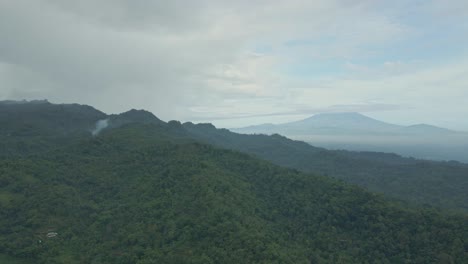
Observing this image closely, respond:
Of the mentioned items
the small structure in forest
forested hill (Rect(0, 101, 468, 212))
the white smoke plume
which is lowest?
Answer: the small structure in forest

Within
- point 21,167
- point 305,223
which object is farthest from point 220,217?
point 21,167

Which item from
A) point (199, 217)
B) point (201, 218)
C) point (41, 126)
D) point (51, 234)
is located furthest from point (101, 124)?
point (201, 218)

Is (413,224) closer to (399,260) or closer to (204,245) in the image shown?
(399,260)

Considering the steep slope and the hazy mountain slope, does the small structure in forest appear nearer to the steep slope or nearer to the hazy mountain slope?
the steep slope

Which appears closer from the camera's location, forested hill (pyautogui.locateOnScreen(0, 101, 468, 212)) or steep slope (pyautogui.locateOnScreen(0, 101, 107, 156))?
forested hill (pyautogui.locateOnScreen(0, 101, 468, 212))

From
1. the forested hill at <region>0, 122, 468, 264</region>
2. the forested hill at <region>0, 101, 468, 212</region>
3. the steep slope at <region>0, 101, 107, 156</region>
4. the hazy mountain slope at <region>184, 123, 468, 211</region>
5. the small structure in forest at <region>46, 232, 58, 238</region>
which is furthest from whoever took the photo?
the steep slope at <region>0, 101, 107, 156</region>

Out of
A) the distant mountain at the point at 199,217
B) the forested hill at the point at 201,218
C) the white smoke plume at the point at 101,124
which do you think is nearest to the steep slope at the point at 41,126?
the white smoke plume at the point at 101,124

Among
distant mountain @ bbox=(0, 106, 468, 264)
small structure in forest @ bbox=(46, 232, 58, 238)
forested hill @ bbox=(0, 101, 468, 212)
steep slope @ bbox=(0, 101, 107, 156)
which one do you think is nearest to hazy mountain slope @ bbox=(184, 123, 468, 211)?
forested hill @ bbox=(0, 101, 468, 212)

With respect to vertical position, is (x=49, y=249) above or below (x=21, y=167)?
below

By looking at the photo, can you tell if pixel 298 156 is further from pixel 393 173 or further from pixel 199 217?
pixel 199 217
